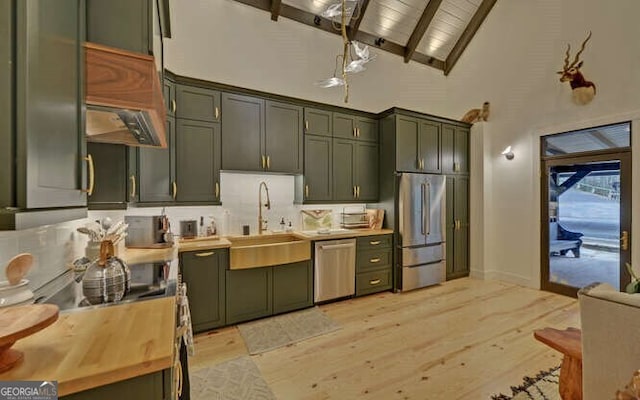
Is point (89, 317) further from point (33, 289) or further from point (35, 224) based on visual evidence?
point (35, 224)

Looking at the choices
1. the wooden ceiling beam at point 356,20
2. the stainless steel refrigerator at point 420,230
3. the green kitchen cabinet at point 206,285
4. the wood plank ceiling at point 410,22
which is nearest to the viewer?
the green kitchen cabinet at point 206,285

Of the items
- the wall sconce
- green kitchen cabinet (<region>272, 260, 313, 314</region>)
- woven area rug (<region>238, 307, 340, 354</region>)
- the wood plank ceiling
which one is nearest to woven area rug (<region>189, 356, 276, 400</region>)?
woven area rug (<region>238, 307, 340, 354</region>)

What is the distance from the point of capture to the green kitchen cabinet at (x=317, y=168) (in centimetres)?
379

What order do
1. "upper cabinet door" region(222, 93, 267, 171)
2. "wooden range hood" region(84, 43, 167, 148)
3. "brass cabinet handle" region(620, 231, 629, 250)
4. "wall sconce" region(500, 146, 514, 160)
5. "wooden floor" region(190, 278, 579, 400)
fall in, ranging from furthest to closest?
"wall sconce" region(500, 146, 514, 160)
"brass cabinet handle" region(620, 231, 629, 250)
"upper cabinet door" region(222, 93, 267, 171)
"wooden floor" region(190, 278, 579, 400)
"wooden range hood" region(84, 43, 167, 148)

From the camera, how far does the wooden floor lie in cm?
208

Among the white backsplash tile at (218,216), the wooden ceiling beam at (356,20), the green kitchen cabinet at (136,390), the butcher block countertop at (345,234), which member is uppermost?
the wooden ceiling beam at (356,20)

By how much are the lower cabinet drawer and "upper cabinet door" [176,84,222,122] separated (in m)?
2.83

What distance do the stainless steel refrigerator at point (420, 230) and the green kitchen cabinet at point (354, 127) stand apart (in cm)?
85

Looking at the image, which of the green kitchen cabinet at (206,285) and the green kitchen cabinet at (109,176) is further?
the green kitchen cabinet at (206,285)

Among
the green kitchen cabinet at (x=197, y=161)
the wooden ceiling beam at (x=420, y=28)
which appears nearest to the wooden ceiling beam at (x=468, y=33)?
the wooden ceiling beam at (x=420, y=28)

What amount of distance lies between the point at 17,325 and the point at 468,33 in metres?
6.81

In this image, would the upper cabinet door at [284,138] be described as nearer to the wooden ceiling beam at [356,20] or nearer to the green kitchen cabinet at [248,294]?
the green kitchen cabinet at [248,294]

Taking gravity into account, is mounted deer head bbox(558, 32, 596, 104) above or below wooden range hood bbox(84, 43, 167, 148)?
above

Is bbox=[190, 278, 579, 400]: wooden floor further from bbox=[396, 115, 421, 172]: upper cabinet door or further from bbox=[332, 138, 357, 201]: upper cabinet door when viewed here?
bbox=[396, 115, 421, 172]: upper cabinet door
